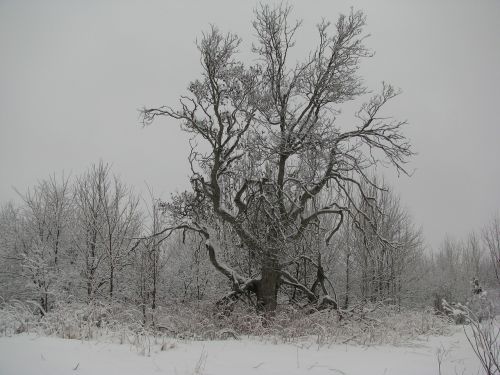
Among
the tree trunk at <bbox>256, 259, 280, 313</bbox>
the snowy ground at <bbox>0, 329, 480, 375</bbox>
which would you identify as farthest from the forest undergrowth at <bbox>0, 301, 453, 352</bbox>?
the tree trunk at <bbox>256, 259, 280, 313</bbox>

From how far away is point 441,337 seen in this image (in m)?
9.25

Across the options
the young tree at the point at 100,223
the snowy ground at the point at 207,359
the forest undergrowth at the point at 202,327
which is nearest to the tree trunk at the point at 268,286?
the forest undergrowth at the point at 202,327

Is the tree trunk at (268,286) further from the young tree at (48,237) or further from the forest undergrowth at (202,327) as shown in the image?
the young tree at (48,237)

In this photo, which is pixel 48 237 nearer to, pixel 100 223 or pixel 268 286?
pixel 100 223

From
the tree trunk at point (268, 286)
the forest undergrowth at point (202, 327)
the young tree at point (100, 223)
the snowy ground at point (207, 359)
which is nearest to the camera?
the snowy ground at point (207, 359)

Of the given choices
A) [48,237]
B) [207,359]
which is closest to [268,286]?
[207,359]

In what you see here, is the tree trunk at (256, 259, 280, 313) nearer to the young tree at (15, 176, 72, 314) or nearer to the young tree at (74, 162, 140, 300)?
the young tree at (74, 162, 140, 300)

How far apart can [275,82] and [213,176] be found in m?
3.78

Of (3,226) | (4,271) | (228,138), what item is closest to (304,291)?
(228,138)

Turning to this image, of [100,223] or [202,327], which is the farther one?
[100,223]

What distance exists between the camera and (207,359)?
187 inches

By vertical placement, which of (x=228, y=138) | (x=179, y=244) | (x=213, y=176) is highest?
(x=228, y=138)

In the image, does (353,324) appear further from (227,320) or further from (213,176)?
(213,176)

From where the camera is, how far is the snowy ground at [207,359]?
4055 millimetres
